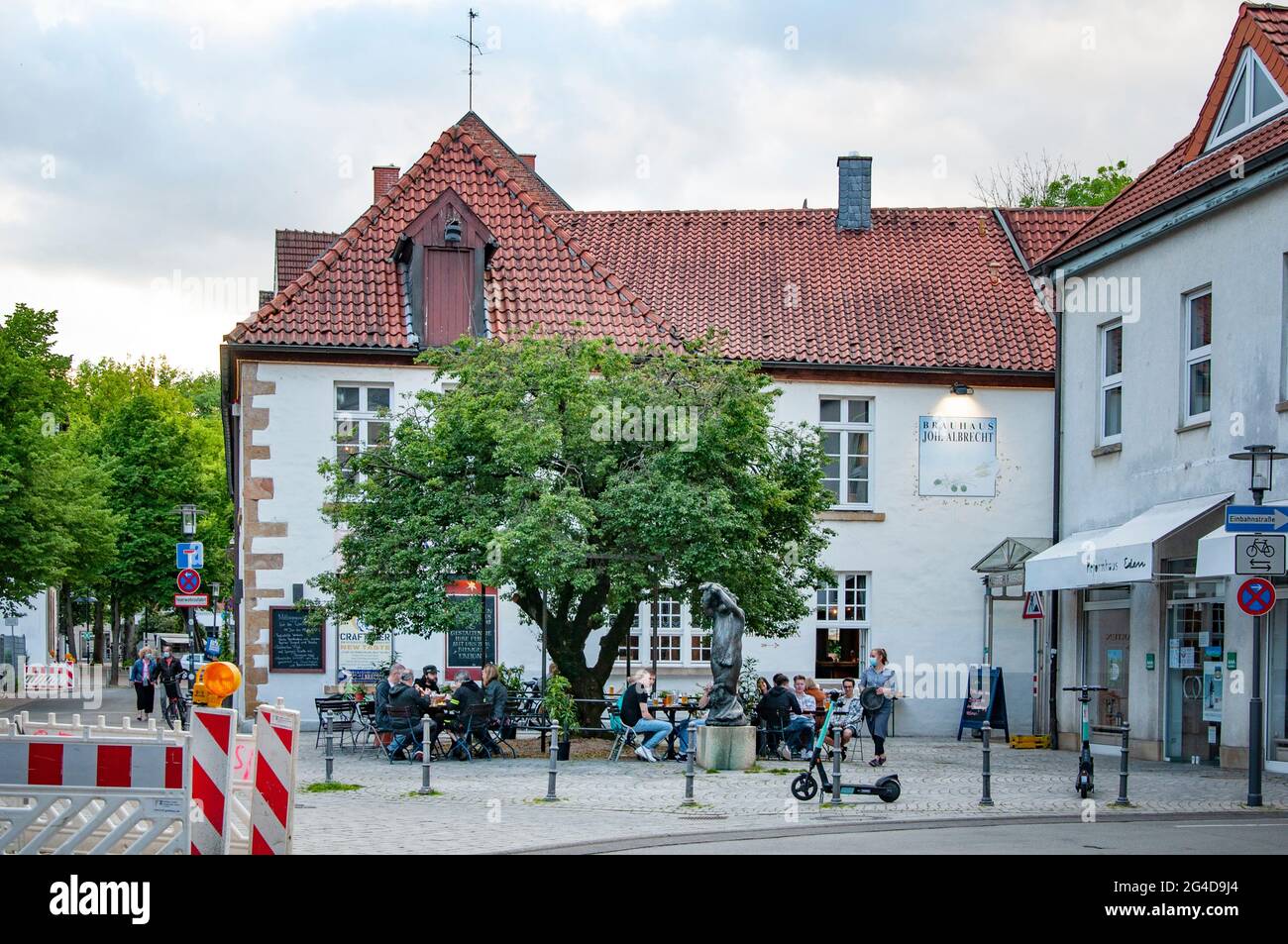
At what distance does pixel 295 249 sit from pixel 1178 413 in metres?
24.9

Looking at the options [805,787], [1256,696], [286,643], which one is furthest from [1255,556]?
[286,643]

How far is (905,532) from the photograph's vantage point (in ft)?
108

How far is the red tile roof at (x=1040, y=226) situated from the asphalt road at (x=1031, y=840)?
22.3 m

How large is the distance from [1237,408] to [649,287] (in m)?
16.1

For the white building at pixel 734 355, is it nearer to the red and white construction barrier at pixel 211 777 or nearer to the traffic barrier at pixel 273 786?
the traffic barrier at pixel 273 786

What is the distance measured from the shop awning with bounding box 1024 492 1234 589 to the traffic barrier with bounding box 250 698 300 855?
44.9 feet

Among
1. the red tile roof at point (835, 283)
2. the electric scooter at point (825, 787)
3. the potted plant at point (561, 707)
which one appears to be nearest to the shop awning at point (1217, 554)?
the electric scooter at point (825, 787)

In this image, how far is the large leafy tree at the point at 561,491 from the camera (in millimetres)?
23031

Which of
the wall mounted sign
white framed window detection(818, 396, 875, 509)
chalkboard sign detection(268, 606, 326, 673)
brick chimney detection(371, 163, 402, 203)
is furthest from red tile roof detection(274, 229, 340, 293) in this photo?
the wall mounted sign
